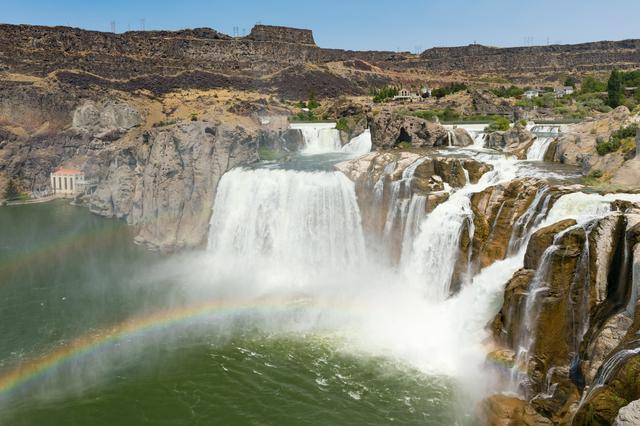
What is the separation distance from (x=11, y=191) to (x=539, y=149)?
133ft

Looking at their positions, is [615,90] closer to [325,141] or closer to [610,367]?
[325,141]

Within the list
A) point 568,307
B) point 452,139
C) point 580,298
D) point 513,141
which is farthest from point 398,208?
point 452,139

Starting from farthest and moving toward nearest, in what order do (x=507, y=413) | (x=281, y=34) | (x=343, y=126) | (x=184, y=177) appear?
(x=281, y=34), (x=343, y=126), (x=184, y=177), (x=507, y=413)

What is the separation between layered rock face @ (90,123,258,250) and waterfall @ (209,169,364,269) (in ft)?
11.0

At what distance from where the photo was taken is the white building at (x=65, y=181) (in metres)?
43.8

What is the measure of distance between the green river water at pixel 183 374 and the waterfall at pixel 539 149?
45.0 ft

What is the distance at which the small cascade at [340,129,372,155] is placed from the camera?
117 feet

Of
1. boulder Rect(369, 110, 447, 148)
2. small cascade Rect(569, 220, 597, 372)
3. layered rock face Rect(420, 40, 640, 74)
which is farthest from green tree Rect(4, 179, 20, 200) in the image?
layered rock face Rect(420, 40, 640, 74)

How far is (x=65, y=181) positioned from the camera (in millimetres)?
44094

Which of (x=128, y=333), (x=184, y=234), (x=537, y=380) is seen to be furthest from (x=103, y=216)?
(x=537, y=380)

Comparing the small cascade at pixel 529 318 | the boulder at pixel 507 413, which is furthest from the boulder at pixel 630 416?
the small cascade at pixel 529 318

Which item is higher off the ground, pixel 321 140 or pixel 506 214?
pixel 321 140

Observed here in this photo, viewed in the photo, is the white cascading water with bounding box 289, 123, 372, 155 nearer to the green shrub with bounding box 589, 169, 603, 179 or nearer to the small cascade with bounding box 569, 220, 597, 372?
the green shrub with bounding box 589, 169, 603, 179

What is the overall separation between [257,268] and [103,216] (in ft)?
55.7
